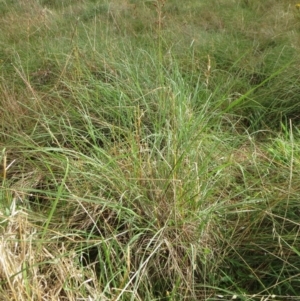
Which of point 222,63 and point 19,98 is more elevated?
point 19,98

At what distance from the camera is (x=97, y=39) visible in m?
3.70

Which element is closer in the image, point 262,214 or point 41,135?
point 262,214

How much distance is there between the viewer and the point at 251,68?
3420mm

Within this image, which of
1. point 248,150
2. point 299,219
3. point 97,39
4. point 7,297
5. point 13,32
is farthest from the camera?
point 13,32

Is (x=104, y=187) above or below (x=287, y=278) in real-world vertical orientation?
above

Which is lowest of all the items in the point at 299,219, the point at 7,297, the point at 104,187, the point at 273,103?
the point at 273,103

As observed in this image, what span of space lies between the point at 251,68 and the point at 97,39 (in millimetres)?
1222

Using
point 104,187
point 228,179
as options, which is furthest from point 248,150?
point 104,187

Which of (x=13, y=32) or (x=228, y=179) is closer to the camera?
(x=228, y=179)

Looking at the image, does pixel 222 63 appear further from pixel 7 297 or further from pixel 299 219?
pixel 7 297

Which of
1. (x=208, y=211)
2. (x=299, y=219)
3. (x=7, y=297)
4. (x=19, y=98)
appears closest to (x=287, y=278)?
(x=299, y=219)

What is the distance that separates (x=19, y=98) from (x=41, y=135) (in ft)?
1.80

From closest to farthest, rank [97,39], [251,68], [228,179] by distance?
[228,179] < [251,68] < [97,39]

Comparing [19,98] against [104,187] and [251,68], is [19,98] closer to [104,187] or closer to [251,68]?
[104,187]
